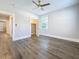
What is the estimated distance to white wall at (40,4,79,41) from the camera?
5.68 metres

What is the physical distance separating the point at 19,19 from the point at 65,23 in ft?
12.5

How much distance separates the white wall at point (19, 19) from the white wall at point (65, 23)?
7.61 ft

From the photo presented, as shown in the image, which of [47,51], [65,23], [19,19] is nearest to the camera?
[47,51]

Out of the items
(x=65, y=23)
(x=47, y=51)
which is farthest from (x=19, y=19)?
(x=47, y=51)

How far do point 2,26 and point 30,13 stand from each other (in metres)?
10.5

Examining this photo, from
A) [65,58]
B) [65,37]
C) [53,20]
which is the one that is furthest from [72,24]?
[65,58]

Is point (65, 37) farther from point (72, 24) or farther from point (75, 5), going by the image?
point (75, 5)

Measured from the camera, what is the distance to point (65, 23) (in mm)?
6477

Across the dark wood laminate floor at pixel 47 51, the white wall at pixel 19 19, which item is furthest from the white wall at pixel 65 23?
the white wall at pixel 19 19

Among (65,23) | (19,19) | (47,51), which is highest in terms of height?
(19,19)

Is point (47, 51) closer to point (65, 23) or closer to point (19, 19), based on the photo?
point (65, 23)

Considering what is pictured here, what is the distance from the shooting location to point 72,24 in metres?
5.90

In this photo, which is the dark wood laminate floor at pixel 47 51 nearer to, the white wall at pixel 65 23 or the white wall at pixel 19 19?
the white wall at pixel 65 23

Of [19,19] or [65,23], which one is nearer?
[65,23]
